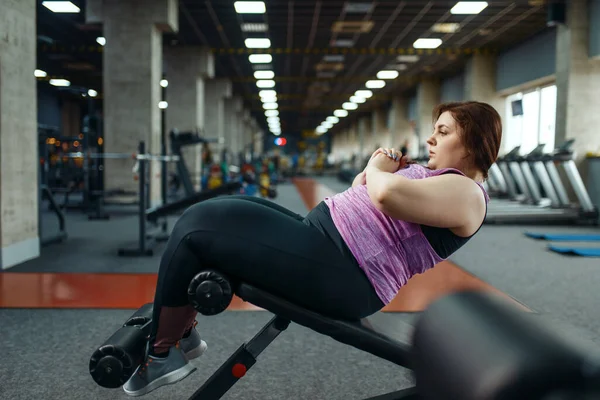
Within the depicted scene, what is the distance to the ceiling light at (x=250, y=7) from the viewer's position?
9.26 meters

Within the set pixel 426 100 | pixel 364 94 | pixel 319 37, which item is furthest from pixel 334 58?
pixel 364 94

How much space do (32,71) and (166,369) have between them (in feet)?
12.4

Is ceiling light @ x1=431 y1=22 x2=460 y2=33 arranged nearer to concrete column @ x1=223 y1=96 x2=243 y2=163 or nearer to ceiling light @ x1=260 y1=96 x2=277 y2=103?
concrete column @ x1=223 y1=96 x2=243 y2=163

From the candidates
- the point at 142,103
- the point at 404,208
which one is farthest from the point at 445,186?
the point at 142,103

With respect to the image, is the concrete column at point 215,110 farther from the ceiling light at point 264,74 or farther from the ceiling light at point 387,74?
the ceiling light at point 387,74

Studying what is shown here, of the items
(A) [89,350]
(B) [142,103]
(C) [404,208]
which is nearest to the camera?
(C) [404,208]

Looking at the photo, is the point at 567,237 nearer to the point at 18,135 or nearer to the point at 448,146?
the point at 448,146

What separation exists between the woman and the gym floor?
303 mm

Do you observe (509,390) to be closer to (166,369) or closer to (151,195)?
(166,369)

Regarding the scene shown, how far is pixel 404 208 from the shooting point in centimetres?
125

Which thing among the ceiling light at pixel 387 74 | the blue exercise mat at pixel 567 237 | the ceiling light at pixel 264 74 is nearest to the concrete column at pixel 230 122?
the ceiling light at pixel 264 74

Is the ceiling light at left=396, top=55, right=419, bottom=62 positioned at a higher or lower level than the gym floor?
higher

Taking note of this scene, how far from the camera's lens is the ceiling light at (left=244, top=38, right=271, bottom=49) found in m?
11.9

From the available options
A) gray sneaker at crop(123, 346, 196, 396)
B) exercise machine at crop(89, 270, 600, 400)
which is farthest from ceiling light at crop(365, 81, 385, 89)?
exercise machine at crop(89, 270, 600, 400)
